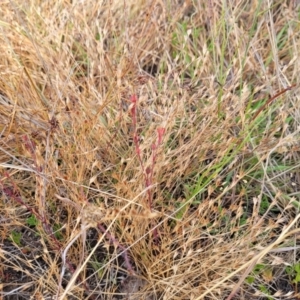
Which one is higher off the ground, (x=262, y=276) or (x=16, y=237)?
(x=262, y=276)

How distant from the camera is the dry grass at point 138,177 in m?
1.00

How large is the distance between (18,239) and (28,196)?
0.11m

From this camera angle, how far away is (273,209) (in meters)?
1.18

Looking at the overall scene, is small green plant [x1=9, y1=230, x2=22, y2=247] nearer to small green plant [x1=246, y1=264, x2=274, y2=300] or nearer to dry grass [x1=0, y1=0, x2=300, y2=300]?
dry grass [x1=0, y1=0, x2=300, y2=300]

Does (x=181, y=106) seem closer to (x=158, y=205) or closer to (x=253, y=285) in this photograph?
(x=158, y=205)

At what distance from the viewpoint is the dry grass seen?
1.00m

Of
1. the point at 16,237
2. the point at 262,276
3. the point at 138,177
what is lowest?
the point at 16,237

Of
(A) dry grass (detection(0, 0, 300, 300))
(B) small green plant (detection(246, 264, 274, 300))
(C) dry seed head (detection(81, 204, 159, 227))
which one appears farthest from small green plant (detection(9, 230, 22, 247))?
(B) small green plant (detection(246, 264, 274, 300))

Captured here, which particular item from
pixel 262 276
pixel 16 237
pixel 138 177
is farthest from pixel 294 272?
pixel 16 237

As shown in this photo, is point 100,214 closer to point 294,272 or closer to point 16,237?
point 16,237

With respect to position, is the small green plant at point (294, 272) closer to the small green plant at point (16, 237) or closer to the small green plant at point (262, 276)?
the small green plant at point (262, 276)

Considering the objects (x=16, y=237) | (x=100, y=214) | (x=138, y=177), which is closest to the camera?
(x=100, y=214)

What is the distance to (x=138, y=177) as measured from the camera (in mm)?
1016

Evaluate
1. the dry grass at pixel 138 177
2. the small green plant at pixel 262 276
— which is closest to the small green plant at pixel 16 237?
the dry grass at pixel 138 177
